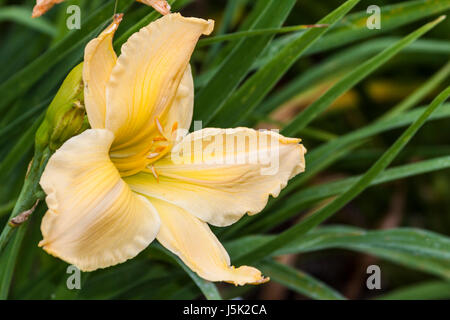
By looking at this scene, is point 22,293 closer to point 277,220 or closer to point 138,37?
point 277,220

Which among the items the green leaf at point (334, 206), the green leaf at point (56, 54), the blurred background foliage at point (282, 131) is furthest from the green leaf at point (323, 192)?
the green leaf at point (56, 54)

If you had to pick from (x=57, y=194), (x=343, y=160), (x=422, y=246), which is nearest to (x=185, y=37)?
(x=57, y=194)

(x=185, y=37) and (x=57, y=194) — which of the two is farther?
(x=185, y=37)

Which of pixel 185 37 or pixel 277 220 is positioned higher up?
pixel 185 37
